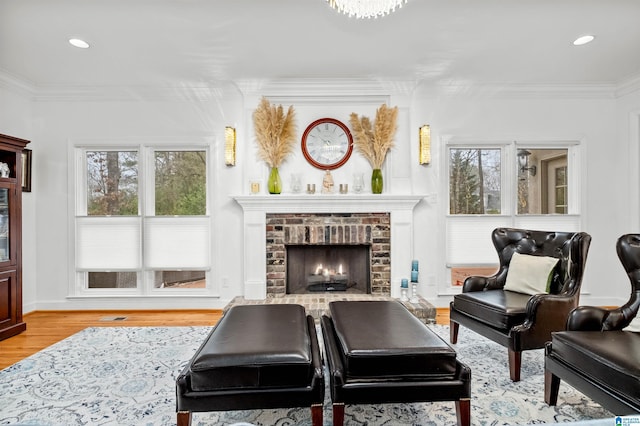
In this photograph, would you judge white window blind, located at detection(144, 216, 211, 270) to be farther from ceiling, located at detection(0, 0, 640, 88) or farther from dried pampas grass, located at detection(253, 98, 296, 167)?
ceiling, located at detection(0, 0, 640, 88)

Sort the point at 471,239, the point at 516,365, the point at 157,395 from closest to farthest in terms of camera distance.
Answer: the point at 157,395
the point at 516,365
the point at 471,239

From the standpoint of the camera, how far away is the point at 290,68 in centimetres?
382

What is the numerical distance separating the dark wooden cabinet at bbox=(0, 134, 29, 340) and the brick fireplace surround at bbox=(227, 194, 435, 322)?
7.24 ft

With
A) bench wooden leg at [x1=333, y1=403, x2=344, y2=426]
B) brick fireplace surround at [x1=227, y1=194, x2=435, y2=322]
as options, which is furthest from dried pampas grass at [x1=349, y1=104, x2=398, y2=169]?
bench wooden leg at [x1=333, y1=403, x2=344, y2=426]

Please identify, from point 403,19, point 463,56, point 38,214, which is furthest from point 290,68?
point 38,214

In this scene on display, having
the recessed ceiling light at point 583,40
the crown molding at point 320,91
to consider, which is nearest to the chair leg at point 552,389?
the recessed ceiling light at point 583,40

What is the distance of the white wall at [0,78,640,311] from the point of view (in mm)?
4277

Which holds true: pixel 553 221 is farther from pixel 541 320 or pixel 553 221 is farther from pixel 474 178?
pixel 541 320

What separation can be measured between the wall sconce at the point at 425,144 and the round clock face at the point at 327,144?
2.78ft

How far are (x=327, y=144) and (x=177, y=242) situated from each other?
→ 7.29 ft

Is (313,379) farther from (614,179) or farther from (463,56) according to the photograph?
(614,179)

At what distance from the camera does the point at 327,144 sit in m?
4.27

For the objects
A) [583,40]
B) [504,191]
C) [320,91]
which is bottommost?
[504,191]

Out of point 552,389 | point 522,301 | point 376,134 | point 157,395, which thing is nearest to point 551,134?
point 376,134
